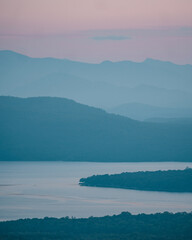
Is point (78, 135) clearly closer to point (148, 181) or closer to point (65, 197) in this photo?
point (148, 181)

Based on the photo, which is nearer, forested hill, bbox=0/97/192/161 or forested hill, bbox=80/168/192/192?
forested hill, bbox=80/168/192/192

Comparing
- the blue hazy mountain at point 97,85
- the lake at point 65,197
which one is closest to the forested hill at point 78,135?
the lake at point 65,197

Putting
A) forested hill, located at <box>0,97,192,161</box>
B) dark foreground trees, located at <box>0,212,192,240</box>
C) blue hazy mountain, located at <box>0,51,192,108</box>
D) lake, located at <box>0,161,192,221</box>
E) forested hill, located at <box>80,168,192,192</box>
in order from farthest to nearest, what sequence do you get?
blue hazy mountain, located at <box>0,51,192,108</box>, forested hill, located at <box>0,97,192,161</box>, forested hill, located at <box>80,168,192,192</box>, lake, located at <box>0,161,192,221</box>, dark foreground trees, located at <box>0,212,192,240</box>

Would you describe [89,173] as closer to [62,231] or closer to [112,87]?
[62,231]

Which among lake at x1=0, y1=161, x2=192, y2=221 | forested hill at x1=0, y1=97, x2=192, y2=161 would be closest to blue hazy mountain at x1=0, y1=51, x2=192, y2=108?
forested hill at x1=0, y1=97, x2=192, y2=161

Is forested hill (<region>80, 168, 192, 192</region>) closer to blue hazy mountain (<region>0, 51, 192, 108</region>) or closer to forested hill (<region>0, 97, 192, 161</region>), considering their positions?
forested hill (<region>0, 97, 192, 161</region>)

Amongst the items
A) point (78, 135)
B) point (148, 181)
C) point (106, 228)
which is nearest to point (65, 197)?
point (148, 181)

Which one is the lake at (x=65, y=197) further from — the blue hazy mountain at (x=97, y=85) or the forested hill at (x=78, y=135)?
the blue hazy mountain at (x=97, y=85)
